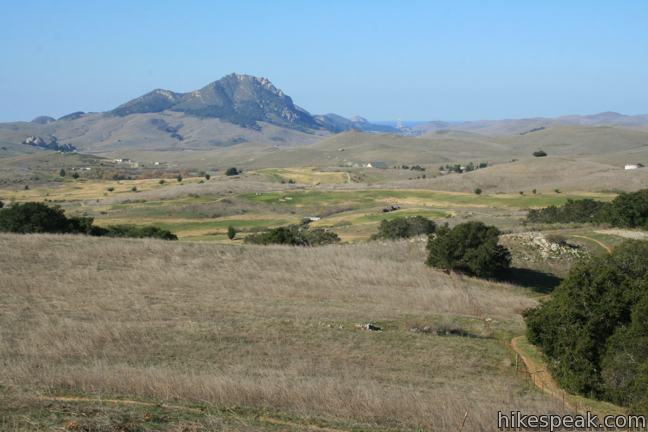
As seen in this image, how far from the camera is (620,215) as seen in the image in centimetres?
4428

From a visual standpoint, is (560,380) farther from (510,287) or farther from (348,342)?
(510,287)

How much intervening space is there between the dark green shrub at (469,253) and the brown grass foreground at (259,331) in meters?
0.77

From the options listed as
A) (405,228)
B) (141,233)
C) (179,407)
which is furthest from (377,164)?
(179,407)

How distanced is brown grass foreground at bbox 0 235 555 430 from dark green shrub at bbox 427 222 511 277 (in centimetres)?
77

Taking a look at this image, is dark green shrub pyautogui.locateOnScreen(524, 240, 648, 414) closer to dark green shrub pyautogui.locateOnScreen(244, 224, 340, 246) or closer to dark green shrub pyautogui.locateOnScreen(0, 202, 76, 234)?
dark green shrub pyautogui.locateOnScreen(244, 224, 340, 246)

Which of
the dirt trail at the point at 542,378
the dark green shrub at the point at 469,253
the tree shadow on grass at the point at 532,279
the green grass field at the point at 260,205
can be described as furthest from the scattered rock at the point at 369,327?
the green grass field at the point at 260,205

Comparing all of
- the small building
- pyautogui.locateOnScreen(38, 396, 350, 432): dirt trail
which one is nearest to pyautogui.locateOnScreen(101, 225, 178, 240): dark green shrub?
pyautogui.locateOnScreen(38, 396, 350, 432): dirt trail

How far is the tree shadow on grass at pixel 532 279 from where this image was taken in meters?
33.3

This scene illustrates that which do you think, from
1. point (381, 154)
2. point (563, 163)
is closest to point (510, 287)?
point (563, 163)

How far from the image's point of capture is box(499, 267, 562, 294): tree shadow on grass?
33281 mm

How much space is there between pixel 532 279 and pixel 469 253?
4124mm

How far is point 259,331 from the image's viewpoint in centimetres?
1914

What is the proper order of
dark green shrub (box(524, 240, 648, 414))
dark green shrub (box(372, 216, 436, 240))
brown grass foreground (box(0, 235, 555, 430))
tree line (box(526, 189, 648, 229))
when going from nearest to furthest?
brown grass foreground (box(0, 235, 555, 430)), dark green shrub (box(524, 240, 648, 414)), tree line (box(526, 189, 648, 229)), dark green shrub (box(372, 216, 436, 240))

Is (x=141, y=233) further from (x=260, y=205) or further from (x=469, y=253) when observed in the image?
(x=260, y=205)
